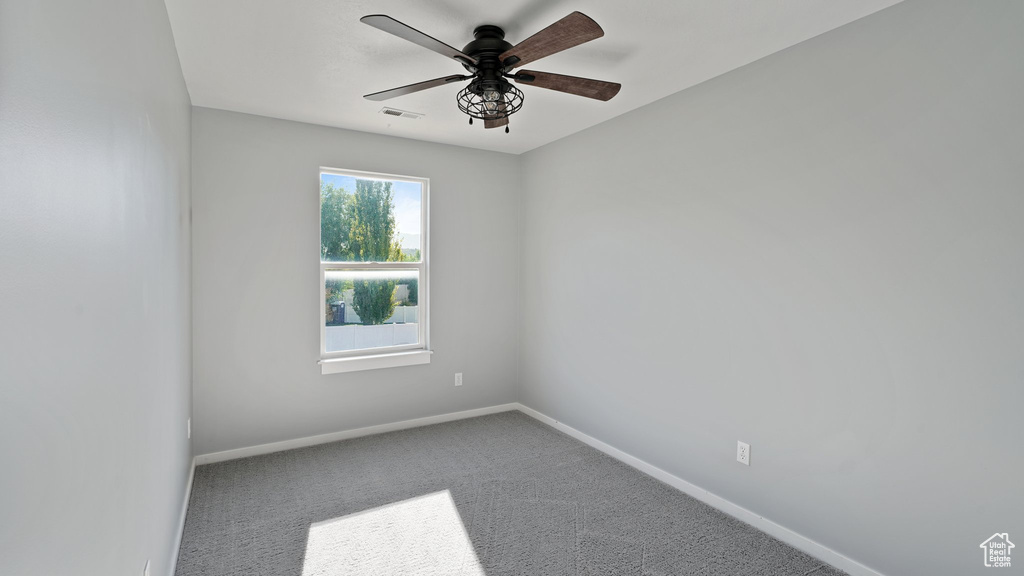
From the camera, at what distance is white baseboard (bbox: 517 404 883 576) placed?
2285 mm

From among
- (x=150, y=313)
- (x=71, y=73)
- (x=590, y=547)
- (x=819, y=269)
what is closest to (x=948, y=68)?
(x=819, y=269)

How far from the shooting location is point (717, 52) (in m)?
2.52

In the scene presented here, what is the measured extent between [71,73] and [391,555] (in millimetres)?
2258

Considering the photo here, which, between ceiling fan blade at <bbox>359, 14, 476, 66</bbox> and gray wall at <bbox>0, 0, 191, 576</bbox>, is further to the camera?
ceiling fan blade at <bbox>359, 14, 476, 66</bbox>

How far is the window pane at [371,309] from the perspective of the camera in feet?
12.9

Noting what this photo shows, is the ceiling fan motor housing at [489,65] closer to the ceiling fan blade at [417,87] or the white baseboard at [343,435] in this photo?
the ceiling fan blade at [417,87]

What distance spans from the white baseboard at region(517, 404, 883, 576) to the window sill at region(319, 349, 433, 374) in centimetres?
141

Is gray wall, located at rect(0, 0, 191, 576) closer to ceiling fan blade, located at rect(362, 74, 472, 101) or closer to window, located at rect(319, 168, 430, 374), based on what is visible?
ceiling fan blade, located at rect(362, 74, 472, 101)

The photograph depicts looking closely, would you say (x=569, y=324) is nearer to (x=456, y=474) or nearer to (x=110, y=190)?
(x=456, y=474)

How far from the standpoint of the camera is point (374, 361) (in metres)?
4.01

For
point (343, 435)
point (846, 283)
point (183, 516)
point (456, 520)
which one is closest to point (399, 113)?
point (343, 435)

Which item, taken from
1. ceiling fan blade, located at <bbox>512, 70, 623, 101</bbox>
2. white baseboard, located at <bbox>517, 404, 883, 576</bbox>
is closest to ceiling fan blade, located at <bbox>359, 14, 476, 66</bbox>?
ceiling fan blade, located at <bbox>512, 70, 623, 101</bbox>

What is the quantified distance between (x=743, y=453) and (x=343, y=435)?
2.88 meters

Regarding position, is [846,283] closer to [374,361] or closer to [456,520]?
[456,520]
